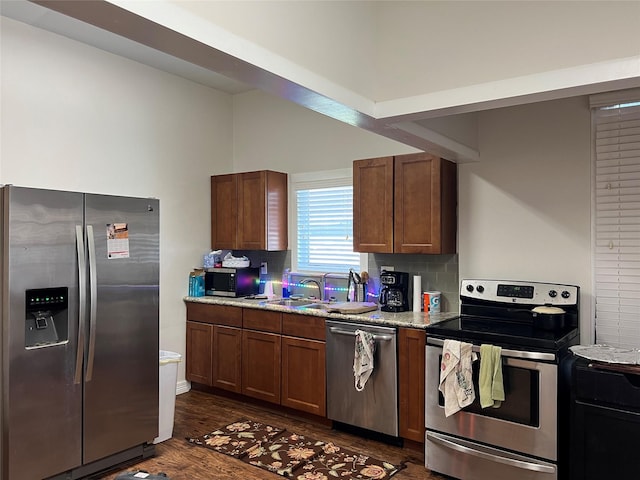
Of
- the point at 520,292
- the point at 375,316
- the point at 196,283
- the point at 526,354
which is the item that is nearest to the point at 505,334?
the point at 526,354

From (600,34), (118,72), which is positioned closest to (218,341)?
(118,72)

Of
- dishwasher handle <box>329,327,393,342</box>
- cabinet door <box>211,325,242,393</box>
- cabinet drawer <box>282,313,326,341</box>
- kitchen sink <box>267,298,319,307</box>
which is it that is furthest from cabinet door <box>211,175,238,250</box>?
dishwasher handle <box>329,327,393,342</box>

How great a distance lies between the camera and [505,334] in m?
2.88

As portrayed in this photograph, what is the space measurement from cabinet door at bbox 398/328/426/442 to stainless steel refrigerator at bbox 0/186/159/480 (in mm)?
1721

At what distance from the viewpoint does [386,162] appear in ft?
12.6

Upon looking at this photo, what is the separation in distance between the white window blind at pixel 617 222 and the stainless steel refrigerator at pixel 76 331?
298 centimetres

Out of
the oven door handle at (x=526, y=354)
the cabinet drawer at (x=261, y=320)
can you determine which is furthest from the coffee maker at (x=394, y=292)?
the oven door handle at (x=526, y=354)

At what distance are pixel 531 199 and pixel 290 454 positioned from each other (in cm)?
246

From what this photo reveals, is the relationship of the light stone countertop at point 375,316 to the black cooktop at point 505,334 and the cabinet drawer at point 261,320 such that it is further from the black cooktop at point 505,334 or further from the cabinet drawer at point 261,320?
the black cooktop at point 505,334

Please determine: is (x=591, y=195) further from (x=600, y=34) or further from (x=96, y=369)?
(x=96, y=369)

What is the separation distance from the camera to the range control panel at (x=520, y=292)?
3174 mm

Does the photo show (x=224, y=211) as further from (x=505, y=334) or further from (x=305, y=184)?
(x=505, y=334)

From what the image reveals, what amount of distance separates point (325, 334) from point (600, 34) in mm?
2639

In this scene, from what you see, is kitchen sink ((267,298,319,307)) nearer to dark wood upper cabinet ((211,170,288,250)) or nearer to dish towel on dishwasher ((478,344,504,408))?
dark wood upper cabinet ((211,170,288,250))
